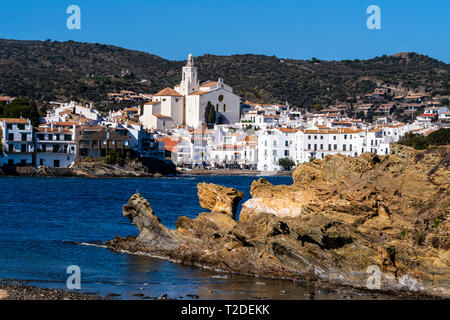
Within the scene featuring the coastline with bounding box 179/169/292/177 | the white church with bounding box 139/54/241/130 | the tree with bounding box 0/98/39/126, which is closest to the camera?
the tree with bounding box 0/98/39/126

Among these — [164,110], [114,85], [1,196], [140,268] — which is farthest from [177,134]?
[140,268]

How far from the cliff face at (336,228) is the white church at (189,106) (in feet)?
305

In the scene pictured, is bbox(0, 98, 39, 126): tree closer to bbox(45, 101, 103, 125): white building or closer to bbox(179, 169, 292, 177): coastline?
bbox(45, 101, 103, 125): white building

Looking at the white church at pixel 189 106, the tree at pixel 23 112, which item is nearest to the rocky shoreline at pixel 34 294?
the tree at pixel 23 112

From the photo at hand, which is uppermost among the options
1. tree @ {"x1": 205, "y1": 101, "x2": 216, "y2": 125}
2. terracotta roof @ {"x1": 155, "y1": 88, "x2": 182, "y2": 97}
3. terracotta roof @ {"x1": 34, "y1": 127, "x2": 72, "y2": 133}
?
terracotta roof @ {"x1": 155, "y1": 88, "x2": 182, "y2": 97}

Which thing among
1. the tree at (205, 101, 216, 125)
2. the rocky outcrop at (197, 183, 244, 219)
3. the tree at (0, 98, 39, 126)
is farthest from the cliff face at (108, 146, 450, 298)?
the tree at (205, 101, 216, 125)

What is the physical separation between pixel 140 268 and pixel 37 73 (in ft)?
479

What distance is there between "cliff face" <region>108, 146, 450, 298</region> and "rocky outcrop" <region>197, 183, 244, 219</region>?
3 centimetres

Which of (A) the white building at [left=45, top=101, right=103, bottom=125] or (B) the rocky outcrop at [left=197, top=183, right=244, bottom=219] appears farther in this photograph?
(A) the white building at [left=45, top=101, right=103, bottom=125]

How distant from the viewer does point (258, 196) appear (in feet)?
82.0

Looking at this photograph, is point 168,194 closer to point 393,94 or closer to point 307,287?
point 307,287

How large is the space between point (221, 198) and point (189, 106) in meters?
97.4

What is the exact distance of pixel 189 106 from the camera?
12212cm

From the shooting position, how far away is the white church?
11950 centimetres
